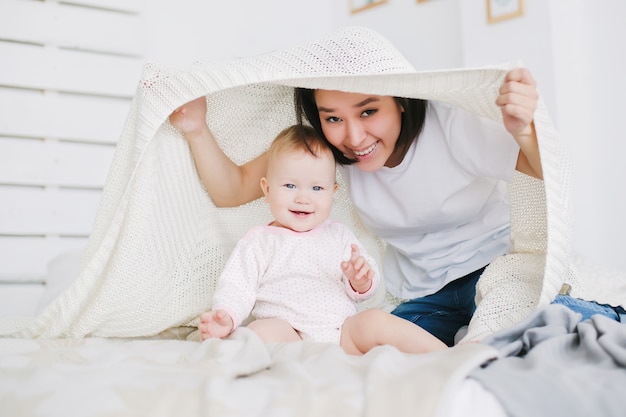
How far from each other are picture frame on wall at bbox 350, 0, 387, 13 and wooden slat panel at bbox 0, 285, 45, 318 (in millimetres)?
1780

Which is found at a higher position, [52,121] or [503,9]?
[503,9]

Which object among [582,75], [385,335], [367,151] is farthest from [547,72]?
[385,335]

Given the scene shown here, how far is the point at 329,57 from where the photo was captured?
1247mm

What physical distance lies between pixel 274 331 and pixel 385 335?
201mm

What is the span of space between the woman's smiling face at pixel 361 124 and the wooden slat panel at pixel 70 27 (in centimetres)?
141

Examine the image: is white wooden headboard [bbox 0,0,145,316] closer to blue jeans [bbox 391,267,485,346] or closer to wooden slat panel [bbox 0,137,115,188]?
wooden slat panel [bbox 0,137,115,188]

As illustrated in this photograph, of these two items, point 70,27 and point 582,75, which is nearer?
point 582,75

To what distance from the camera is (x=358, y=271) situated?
4.02 ft

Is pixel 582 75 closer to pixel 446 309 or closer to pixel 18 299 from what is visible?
pixel 446 309

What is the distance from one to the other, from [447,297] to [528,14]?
1276mm

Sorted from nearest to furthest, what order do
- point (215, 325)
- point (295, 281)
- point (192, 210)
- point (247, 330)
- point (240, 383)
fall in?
point (240, 383) → point (247, 330) → point (215, 325) → point (295, 281) → point (192, 210)

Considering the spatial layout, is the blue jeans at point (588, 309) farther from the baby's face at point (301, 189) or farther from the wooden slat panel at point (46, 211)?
the wooden slat panel at point (46, 211)

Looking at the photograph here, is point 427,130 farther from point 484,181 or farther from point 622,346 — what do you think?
point 622,346

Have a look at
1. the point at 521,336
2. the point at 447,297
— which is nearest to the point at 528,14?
the point at 447,297
